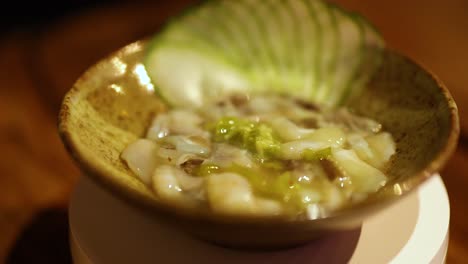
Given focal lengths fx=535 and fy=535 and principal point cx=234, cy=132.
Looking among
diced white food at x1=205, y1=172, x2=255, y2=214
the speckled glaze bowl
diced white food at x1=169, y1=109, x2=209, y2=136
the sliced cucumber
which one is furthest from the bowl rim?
the sliced cucumber

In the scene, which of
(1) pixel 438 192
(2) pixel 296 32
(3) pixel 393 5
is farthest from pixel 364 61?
(3) pixel 393 5

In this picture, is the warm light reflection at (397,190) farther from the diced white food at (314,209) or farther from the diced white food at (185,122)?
the diced white food at (185,122)

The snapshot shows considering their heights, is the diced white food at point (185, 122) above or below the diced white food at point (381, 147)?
above

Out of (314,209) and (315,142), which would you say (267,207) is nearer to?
(314,209)

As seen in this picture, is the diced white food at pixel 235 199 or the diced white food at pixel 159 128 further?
the diced white food at pixel 159 128

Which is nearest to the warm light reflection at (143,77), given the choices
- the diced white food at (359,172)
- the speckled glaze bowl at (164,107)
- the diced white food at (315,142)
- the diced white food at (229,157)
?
A: the speckled glaze bowl at (164,107)

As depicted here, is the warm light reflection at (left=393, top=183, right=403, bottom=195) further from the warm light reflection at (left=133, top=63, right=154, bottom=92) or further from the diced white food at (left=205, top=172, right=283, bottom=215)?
the warm light reflection at (left=133, top=63, right=154, bottom=92)

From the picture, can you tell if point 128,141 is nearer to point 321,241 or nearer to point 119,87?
point 119,87
